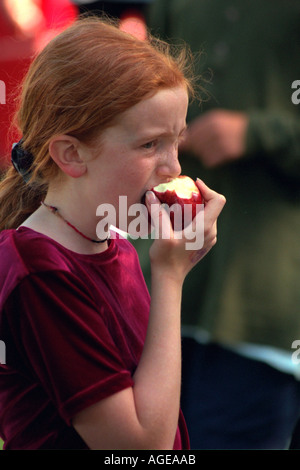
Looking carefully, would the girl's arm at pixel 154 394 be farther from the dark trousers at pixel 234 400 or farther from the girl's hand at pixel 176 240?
the dark trousers at pixel 234 400

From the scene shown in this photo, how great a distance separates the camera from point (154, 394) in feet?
4.25

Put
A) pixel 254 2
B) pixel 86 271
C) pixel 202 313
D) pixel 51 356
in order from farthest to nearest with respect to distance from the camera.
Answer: pixel 202 313
pixel 254 2
pixel 86 271
pixel 51 356

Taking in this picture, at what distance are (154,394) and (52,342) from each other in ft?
0.68

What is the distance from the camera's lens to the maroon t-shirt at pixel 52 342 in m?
1.27

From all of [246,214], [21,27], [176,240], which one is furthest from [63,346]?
[21,27]

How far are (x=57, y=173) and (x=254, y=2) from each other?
1.27 metres

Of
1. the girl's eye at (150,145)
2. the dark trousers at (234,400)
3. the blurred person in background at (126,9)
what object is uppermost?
the blurred person in background at (126,9)

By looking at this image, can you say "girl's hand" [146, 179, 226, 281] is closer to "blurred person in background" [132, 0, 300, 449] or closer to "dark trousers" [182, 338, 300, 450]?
"blurred person in background" [132, 0, 300, 449]

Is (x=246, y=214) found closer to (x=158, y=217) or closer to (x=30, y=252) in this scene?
(x=158, y=217)

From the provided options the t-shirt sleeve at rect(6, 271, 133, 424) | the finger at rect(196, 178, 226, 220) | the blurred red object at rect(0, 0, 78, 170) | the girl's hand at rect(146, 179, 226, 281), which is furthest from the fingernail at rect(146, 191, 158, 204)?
the blurred red object at rect(0, 0, 78, 170)

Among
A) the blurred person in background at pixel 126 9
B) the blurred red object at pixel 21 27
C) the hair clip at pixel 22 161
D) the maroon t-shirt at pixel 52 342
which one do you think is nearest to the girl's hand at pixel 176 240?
the maroon t-shirt at pixel 52 342

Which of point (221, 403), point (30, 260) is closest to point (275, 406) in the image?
point (221, 403)

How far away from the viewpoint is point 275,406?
102 inches

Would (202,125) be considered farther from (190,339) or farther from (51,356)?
(51,356)
